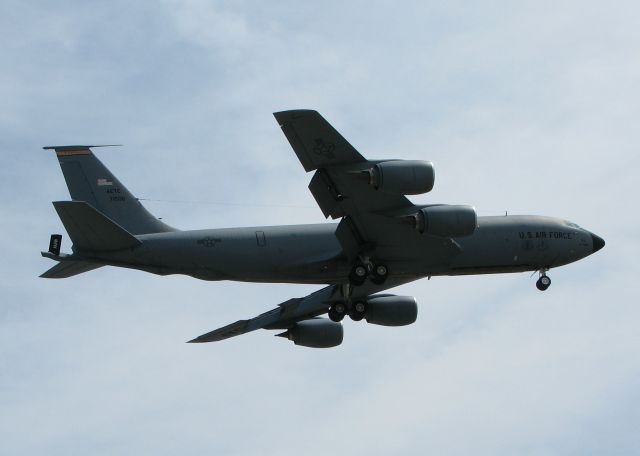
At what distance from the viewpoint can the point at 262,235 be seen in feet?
171

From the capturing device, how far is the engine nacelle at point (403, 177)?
45156mm

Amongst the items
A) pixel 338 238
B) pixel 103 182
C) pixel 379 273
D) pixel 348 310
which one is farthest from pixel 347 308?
pixel 103 182

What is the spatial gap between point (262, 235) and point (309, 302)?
8961 mm

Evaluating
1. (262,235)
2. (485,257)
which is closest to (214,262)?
Result: (262,235)

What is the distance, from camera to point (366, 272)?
50969 millimetres

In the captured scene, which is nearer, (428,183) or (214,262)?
(428,183)

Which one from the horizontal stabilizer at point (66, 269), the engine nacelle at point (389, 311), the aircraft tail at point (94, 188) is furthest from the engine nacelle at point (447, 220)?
the horizontal stabilizer at point (66, 269)

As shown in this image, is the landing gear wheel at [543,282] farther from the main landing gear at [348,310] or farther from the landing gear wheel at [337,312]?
the landing gear wheel at [337,312]

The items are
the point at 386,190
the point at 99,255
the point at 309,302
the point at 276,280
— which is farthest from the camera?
the point at 309,302

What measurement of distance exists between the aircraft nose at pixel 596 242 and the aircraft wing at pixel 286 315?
12059 mm

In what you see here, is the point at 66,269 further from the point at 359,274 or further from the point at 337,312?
the point at 359,274

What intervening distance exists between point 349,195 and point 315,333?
594 inches

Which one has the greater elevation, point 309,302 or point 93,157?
point 93,157

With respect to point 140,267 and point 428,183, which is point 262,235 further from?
point 428,183
